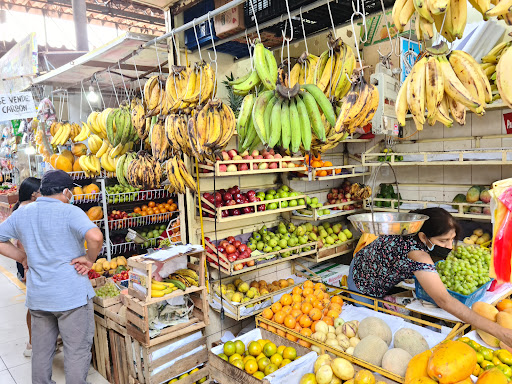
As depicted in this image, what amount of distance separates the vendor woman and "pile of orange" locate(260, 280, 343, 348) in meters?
0.31

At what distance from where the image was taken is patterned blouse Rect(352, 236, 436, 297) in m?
2.36

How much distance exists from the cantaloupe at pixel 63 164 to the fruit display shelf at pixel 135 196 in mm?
561

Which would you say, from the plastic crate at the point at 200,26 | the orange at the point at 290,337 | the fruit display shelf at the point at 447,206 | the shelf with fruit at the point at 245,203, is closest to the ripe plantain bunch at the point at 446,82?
the orange at the point at 290,337

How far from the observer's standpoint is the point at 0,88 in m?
6.78

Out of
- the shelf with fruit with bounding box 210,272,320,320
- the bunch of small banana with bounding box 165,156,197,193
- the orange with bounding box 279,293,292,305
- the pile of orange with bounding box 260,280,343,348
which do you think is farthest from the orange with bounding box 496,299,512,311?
the bunch of small banana with bounding box 165,156,197,193

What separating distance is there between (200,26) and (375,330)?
2960mm

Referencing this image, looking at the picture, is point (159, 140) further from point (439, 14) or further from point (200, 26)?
point (439, 14)

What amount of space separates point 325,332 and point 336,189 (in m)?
3.10

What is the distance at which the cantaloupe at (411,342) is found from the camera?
1.85 meters

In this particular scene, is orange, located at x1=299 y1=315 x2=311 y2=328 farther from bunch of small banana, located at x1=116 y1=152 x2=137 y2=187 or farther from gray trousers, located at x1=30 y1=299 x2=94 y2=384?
bunch of small banana, located at x1=116 y1=152 x2=137 y2=187

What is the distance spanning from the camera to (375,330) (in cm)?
200

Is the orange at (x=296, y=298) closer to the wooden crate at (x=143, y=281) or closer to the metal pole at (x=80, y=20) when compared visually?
the wooden crate at (x=143, y=281)

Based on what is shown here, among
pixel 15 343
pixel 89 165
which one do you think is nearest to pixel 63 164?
pixel 89 165

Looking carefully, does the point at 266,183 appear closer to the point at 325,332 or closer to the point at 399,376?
the point at 325,332
